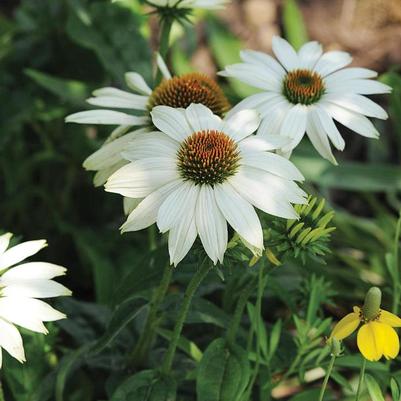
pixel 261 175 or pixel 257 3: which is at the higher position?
pixel 257 3

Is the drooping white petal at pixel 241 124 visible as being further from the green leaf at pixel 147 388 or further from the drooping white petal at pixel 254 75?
the green leaf at pixel 147 388

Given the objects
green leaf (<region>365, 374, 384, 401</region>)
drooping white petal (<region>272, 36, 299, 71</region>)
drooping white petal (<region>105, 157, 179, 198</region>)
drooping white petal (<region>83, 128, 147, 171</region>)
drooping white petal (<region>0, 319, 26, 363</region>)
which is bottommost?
green leaf (<region>365, 374, 384, 401</region>)

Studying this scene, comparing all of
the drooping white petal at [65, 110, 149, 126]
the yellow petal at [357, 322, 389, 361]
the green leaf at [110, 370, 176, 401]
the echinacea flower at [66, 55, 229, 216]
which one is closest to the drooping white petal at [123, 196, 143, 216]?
the echinacea flower at [66, 55, 229, 216]

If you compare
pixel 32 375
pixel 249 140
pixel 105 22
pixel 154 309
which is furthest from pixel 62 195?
pixel 249 140

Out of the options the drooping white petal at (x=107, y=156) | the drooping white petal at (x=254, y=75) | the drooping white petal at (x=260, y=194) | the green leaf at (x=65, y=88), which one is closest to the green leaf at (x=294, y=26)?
the green leaf at (x=65, y=88)

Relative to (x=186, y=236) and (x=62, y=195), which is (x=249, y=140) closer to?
(x=186, y=236)

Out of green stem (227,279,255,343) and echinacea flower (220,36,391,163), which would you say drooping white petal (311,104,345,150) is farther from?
green stem (227,279,255,343)
